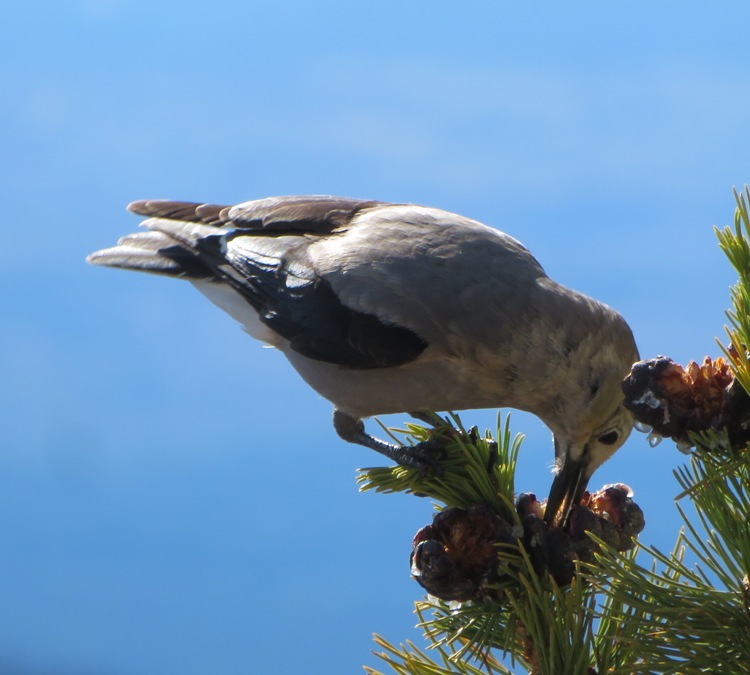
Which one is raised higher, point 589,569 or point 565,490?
point 565,490

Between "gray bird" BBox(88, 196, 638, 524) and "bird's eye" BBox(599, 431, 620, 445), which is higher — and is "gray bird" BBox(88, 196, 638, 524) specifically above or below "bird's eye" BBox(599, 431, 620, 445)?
above

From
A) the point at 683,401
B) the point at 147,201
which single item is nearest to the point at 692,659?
the point at 683,401

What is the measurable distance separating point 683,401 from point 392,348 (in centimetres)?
131

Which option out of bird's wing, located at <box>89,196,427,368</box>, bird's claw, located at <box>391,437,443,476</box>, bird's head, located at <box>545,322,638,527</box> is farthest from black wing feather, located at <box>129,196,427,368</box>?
bird's claw, located at <box>391,437,443,476</box>

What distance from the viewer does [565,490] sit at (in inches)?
76.0

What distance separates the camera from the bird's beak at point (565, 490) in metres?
1.56

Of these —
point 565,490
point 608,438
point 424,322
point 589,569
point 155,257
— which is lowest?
point 589,569

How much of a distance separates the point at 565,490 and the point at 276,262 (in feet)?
4.20

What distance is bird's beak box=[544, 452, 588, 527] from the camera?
5.12 feet

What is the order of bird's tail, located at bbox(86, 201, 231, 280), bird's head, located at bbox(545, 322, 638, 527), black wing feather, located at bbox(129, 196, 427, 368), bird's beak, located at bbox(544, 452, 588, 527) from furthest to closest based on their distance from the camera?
bird's tail, located at bbox(86, 201, 231, 280) < black wing feather, located at bbox(129, 196, 427, 368) < bird's head, located at bbox(545, 322, 638, 527) < bird's beak, located at bbox(544, 452, 588, 527)

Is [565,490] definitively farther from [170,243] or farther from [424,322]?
[170,243]

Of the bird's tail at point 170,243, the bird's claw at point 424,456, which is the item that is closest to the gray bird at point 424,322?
the bird's tail at point 170,243

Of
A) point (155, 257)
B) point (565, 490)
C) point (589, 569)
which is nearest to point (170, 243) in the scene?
point (155, 257)

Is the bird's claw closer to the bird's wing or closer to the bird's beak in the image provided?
the bird's beak
